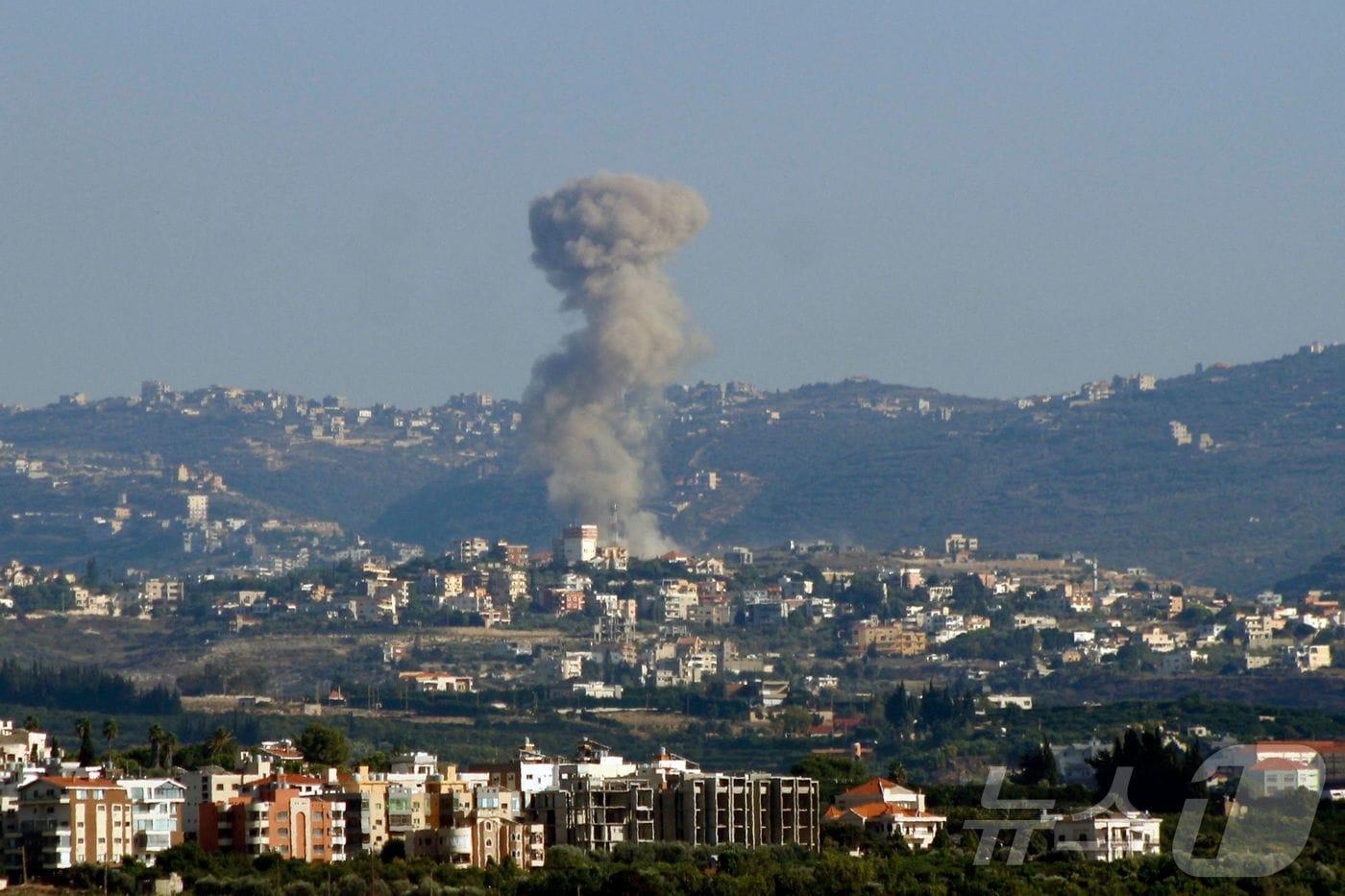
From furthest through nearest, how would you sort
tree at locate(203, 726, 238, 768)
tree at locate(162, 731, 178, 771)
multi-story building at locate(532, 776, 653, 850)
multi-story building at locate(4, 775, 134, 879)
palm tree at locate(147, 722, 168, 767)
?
1. palm tree at locate(147, 722, 168, 767)
2. tree at locate(162, 731, 178, 771)
3. tree at locate(203, 726, 238, 768)
4. multi-story building at locate(532, 776, 653, 850)
5. multi-story building at locate(4, 775, 134, 879)

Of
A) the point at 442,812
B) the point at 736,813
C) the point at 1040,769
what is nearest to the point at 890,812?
the point at 736,813

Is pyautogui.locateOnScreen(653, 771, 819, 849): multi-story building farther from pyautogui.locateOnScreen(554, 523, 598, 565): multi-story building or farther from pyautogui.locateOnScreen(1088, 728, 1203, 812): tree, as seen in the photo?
pyautogui.locateOnScreen(554, 523, 598, 565): multi-story building

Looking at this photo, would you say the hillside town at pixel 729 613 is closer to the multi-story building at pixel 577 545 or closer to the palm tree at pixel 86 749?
the multi-story building at pixel 577 545

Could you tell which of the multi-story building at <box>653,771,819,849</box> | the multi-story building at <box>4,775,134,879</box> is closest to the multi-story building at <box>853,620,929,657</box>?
the multi-story building at <box>653,771,819,849</box>

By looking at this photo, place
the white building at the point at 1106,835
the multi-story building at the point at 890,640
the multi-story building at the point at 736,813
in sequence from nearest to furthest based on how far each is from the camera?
the white building at the point at 1106,835, the multi-story building at the point at 736,813, the multi-story building at the point at 890,640

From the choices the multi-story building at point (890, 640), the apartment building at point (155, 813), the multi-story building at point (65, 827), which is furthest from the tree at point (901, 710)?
the multi-story building at point (65, 827)

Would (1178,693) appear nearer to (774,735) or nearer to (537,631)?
(774,735)

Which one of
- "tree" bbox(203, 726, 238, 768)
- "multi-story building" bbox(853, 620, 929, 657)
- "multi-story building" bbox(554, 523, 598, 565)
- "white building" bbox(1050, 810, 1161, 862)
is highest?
"multi-story building" bbox(554, 523, 598, 565)

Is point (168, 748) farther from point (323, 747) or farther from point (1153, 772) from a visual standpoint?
point (1153, 772)
